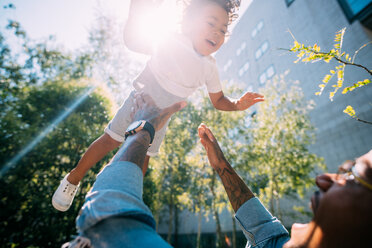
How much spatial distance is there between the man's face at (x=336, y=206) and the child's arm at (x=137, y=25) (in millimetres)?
1765

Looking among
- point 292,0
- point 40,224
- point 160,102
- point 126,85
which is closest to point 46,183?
point 40,224

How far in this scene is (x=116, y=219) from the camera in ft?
1.82

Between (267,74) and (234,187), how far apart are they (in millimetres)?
18475

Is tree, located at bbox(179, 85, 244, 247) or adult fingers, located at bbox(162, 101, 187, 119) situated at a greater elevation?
adult fingers, located at bbox(162, 101, 187, 119)

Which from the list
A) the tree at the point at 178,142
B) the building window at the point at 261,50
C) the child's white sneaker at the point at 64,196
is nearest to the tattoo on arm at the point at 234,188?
the child's white sneaker at the point at 64,196

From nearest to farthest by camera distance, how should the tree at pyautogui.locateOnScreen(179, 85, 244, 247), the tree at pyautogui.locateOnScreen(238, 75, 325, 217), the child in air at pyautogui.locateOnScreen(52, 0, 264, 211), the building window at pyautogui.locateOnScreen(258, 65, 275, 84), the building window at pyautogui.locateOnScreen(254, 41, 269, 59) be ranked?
the child in air at pyautogui.locateOnScreen(52, 0, 264, 211) < the tree at pyautogui.locateOnScreen(238, 75, 325, 217) < the tree at pyautogui.locateOnScreen(179, 85, 244, 247) < the building window at pyautogui.locateOnScreen(258, 65, 275, 84) < the building window at pyautogui.locateOnScreen(254, 41, 269, 59)

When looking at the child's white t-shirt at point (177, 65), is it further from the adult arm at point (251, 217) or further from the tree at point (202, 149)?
the tree at point (202, 149)

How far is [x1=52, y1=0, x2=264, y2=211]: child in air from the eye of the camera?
186cm

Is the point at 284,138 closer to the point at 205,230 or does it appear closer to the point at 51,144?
the point at 51,144

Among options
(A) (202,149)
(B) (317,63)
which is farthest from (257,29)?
(A) (202,149)

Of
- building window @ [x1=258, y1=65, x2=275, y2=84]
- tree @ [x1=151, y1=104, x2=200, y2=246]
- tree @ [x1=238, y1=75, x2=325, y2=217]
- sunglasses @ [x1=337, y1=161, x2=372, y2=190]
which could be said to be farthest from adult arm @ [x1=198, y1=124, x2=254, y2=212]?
building window @ [x1=258, y1=65, x2=275, y2=84]

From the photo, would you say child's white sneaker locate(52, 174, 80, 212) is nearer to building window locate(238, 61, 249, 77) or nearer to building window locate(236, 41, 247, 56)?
building window locate(238, 61, 249, 77)

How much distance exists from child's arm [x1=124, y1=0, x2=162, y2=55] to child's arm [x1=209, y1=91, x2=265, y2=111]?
1.06 m

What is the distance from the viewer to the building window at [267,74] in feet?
54.7
